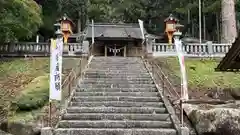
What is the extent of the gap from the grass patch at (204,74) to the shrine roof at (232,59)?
1.16m

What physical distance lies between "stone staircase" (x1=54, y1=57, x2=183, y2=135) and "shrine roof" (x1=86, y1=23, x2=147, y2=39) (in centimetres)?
1192

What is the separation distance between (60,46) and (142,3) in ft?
86.8

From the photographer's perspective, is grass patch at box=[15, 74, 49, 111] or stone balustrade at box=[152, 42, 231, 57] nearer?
grass patch at box=[15, 74, 49, 111]

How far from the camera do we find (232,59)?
426 inches

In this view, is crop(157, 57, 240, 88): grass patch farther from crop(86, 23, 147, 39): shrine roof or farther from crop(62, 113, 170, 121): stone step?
crop(86, 23, 147, 39): shrine roof

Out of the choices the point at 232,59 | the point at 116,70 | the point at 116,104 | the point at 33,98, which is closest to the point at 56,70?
the point at 33,98

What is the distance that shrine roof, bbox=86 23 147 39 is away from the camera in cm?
2479

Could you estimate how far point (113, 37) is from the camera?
2439 centimetres

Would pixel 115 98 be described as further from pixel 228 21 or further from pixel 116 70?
pixel 228 21

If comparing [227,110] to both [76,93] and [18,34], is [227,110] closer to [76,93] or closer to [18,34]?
[76,93]

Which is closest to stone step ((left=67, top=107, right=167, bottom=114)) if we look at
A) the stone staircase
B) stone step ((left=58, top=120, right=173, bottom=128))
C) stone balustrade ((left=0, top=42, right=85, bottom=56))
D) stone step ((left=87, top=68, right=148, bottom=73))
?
the stone staircase

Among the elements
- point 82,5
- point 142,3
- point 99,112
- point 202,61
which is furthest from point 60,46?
point 142,3

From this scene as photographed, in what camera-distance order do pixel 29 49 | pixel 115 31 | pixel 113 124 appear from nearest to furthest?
pixel 113 124 → pixel 29 49 → pixel 115 31

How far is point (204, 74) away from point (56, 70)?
26.4 ft
